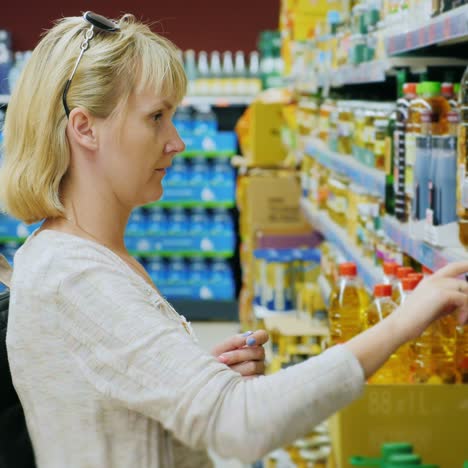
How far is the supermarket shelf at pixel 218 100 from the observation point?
8469 millimetres

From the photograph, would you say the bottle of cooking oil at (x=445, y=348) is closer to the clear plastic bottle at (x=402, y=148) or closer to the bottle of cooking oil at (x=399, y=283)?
the bottle of cooking oil at (x=399, y=283)

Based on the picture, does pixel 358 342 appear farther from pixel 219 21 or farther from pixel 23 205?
pixel 219 21

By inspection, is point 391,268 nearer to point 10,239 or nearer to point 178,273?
point 178,273

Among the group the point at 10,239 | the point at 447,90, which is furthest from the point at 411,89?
the point at 10,239

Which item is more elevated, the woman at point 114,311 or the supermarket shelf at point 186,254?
the woman at point 114,311

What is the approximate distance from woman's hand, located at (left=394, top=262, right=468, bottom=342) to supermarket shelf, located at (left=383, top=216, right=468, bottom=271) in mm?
542

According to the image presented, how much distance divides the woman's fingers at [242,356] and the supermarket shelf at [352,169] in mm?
1524

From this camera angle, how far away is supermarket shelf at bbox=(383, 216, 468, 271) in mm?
1963

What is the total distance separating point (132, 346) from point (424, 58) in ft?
5.74

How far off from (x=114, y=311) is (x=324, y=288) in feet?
9.70

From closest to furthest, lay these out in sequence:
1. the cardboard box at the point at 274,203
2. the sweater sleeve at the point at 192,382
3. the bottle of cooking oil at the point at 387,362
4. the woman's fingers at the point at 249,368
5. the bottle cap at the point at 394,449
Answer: the sweater sleeve at the point at 192,382
the woman's fingers at the point at 249,368
the bottle cap at the point at 394,449
the bottle of cooking oil at the point at 387,362
the cardboard box at the point at 274,203

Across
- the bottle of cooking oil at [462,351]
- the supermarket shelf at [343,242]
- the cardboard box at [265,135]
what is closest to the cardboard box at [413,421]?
the bottle of cooking oil at [462,351]

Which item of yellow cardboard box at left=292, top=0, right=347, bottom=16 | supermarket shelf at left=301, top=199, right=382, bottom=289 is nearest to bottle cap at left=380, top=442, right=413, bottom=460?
supermarket shelf at left=301, top=199, right=382, bottom=289

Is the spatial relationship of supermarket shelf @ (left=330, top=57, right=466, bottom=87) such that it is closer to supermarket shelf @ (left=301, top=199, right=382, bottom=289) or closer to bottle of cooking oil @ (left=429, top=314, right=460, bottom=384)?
supermarket shelf @ (left=301, top=199, right=382, bottom=289)
